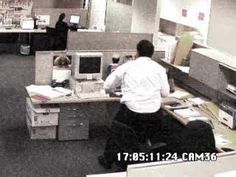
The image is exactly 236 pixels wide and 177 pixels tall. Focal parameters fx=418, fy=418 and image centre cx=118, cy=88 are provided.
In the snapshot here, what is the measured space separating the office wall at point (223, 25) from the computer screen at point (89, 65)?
1.82 metres

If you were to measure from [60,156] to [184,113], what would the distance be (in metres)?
1.50

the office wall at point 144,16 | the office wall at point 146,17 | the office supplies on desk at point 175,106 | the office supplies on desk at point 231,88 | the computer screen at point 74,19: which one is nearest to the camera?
the office supplies on desk at point 231,88

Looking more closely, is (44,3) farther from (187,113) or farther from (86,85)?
(187,113)

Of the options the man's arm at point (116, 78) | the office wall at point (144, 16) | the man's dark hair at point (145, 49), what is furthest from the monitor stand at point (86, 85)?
the office wall at point (144, 16)

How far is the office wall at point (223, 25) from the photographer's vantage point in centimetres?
549

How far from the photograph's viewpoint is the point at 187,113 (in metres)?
4.39

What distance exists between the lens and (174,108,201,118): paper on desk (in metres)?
4.34

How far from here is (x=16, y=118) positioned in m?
5.76

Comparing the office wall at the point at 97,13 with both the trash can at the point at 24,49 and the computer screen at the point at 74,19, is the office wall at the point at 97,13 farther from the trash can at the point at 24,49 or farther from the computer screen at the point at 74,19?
the trash can at the point at 24,49

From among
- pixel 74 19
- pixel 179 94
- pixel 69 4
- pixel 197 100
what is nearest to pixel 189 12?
pixel 179 94

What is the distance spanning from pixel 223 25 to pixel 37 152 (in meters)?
2.96

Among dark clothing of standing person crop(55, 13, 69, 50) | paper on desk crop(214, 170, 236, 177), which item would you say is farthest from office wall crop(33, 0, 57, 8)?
paper on desk crop(214, 170, 236, 177)

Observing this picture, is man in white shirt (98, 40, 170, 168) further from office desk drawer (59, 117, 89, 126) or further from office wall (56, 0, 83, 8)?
office wall (56, 0, 83, 8)

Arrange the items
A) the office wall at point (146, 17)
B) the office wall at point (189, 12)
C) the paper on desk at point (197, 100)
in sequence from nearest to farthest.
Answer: the paper on desk at point (197, 100) → the office wall at point (146, 17) → the office wall at point (189, 12)
